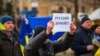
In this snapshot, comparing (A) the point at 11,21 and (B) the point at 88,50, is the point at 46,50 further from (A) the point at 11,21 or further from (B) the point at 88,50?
(B) the point at 88,50

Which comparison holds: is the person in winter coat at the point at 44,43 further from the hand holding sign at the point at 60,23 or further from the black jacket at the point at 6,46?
the black jacket at the point at 6,46

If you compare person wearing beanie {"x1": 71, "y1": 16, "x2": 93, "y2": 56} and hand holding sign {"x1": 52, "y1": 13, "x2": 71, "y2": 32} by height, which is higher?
hand holding sign {"x1": 52, "y1": 13, "x2": 71, "y2": 32}

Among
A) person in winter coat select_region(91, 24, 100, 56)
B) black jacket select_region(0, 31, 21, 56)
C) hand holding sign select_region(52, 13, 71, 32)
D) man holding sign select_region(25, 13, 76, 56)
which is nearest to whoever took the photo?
man holding sign select_region(25, 13, 76, 56)

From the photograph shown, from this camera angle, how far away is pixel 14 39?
7973mm

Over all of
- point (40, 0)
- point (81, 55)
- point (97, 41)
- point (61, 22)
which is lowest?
point (40, 0)

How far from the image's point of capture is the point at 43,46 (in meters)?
6.77

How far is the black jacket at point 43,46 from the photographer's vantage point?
636 centimetres

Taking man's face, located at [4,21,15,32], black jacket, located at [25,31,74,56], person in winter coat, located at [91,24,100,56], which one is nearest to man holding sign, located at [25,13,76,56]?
black jacket, located at [25,31,74,56]

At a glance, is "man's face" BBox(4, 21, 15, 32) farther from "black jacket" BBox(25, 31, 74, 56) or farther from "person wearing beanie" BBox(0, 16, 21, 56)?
"black jacket" BBox(25, 31, 74, 56)

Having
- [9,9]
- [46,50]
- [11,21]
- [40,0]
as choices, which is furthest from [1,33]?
[40,0]

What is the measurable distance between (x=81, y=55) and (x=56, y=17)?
209 centimetres

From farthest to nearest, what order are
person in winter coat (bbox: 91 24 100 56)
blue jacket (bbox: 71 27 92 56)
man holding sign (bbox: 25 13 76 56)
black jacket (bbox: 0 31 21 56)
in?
blue jacket (bbox: 71 27 92 56) → black jacket (bbox: 0 31 21 56) → person in winter coat (bbox: 91 24 100 56) → man holding sign (bbox: 25 13 76 56)

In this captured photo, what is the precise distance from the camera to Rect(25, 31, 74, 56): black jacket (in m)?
6.36

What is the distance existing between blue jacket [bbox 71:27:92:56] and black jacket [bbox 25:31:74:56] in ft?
4.87
